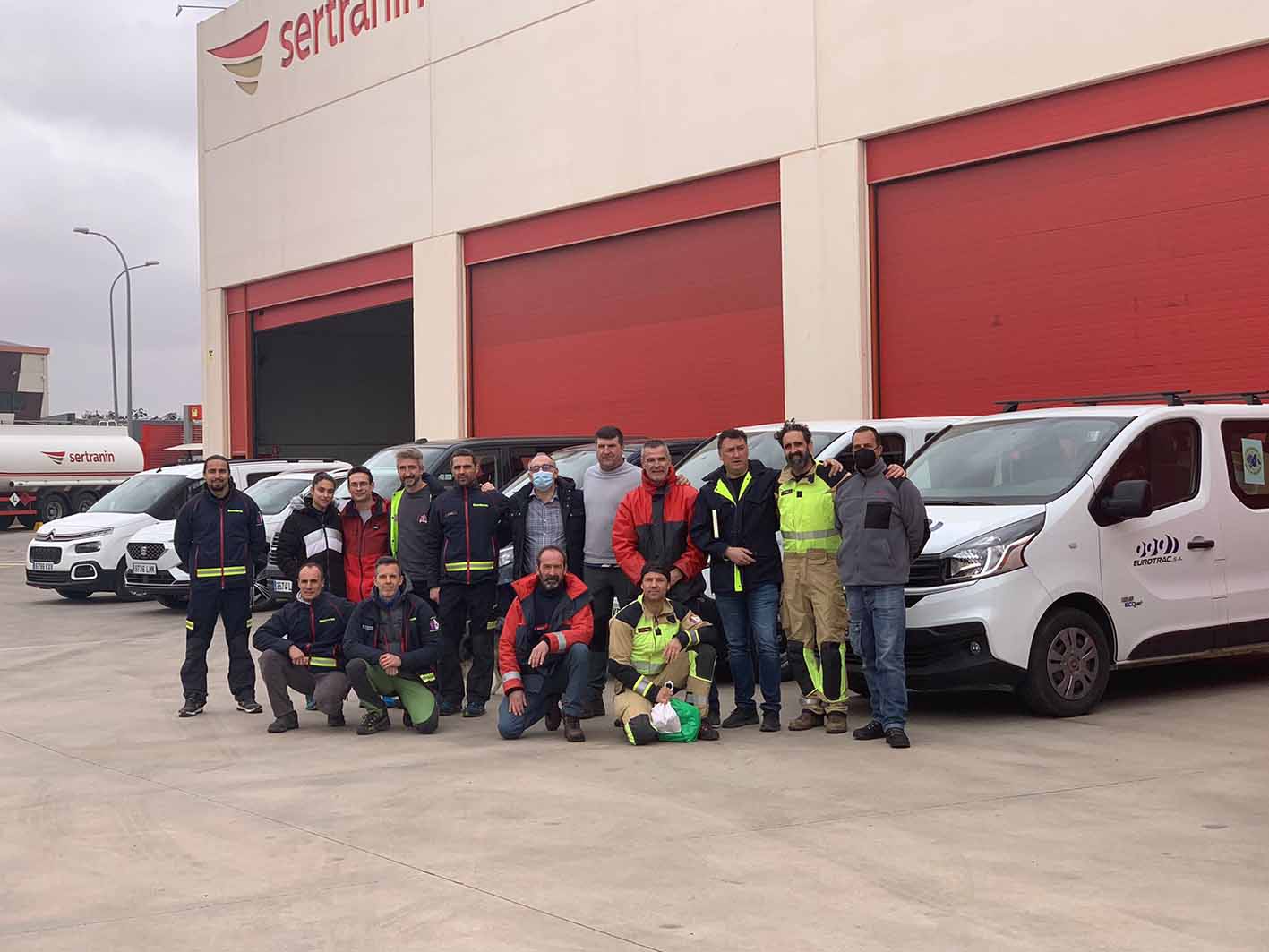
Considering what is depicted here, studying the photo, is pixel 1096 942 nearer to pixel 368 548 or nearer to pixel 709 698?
pixel 709 698

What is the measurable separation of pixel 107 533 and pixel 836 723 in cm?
1352

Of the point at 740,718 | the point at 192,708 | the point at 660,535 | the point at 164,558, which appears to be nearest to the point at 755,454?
the point at 660,535

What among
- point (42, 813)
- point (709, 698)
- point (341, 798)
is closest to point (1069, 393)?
point (709, 698)

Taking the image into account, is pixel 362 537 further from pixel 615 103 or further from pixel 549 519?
pixel 615 103

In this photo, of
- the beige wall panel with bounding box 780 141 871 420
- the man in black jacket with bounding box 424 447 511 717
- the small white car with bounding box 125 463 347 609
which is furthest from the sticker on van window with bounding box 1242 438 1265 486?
the small white car with bounding box 125 463 347 609

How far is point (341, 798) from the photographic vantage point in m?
7.70

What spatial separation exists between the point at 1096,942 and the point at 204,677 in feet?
24.0

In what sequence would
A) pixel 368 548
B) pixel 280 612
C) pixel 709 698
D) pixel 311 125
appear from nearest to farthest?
pixel 709 698 < pixel 280 612 < pixel 368 548 < pixel 311 125

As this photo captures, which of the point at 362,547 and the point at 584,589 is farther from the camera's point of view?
the point at 362,547

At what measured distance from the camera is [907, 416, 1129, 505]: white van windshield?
32.5 ft

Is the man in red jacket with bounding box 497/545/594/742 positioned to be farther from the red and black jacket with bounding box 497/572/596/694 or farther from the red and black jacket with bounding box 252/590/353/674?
the red and black jacket with bounding box 252/590/353/674

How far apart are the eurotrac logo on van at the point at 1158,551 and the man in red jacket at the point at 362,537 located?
5.26 meters

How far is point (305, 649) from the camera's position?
10.1 meters

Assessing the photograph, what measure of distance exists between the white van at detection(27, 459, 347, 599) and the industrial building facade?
5999 mm
